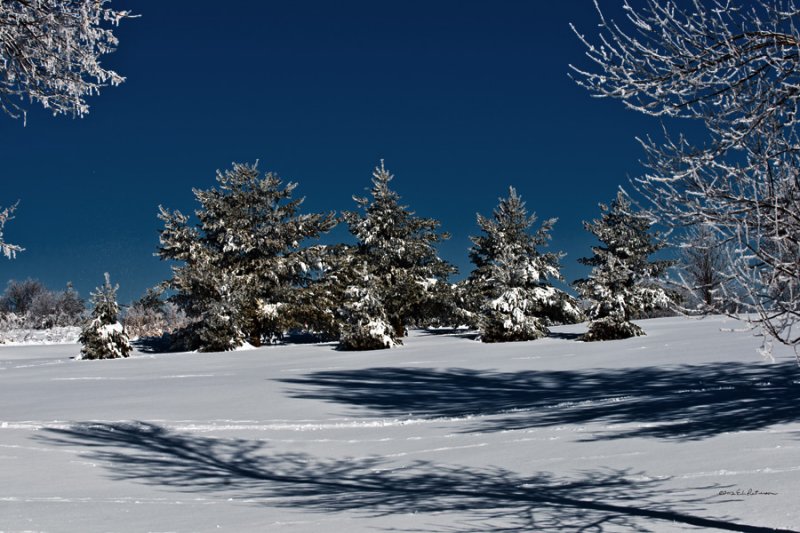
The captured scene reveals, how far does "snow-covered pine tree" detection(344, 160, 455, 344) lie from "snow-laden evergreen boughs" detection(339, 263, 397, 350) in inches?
113

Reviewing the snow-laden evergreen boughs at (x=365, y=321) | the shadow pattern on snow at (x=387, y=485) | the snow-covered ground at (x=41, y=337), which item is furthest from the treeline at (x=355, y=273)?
the shadow pattern on snow at (x=387, y=485)

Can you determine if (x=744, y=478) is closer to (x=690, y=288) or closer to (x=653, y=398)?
(x=690, y=288)

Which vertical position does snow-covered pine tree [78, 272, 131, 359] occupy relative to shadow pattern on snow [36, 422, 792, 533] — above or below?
above

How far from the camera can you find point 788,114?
16.0 feet

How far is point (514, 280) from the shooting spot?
24.8m

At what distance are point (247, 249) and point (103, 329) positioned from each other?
259 inches

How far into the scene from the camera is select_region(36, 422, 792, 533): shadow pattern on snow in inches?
209

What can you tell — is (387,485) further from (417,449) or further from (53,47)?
(53,47)

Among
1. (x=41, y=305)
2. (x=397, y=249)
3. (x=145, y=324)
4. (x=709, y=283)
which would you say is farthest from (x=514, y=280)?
(x=41, y=305)

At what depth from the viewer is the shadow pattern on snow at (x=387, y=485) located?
531cm

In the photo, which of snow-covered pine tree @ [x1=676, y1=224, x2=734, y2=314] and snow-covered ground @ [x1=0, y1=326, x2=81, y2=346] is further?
snow-covered ground @ [x1=0, y1=326, x2=81, y2=346]

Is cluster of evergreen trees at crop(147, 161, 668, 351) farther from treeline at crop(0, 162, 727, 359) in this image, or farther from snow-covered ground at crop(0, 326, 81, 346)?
snow-covered ground at crop(0, 326, 81, 346)

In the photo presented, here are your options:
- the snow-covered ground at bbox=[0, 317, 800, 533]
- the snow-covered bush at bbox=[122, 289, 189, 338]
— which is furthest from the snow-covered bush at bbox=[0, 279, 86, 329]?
the snow-covered ground at bbox=[0, 317, 800, 533]

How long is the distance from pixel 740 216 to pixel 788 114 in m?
0.89
